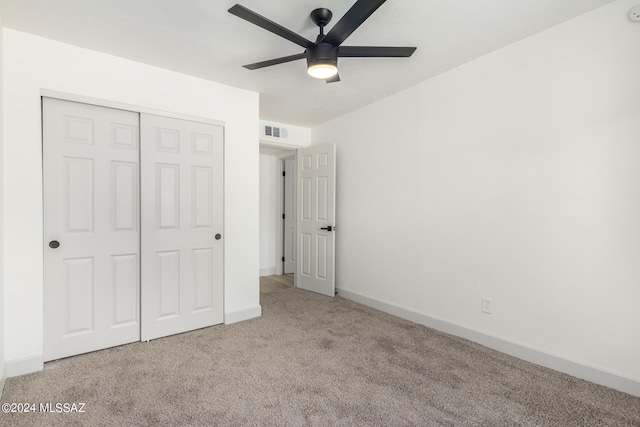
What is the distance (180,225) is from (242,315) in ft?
3.81

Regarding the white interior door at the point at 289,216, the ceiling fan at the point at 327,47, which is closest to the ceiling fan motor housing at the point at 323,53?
the ceiling fan at the point at 327,47

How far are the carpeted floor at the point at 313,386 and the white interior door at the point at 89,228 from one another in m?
0.25

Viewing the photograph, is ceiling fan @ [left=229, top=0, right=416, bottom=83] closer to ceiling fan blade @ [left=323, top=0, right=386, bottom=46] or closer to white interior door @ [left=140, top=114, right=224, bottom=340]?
ceiling fan blade @ [left=323, top=0, right=386, bottom=46]

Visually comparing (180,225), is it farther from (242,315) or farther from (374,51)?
(374,51)

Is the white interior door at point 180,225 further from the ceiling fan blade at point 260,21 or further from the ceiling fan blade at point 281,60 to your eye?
the ceiling fan blade at point 260,21

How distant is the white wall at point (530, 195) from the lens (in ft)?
6.54

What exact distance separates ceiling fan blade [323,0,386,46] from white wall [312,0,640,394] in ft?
5.20

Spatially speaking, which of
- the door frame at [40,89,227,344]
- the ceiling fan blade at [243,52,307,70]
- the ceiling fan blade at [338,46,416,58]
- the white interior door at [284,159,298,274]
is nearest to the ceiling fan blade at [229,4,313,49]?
the ceiling fan blade at [243,52,307,70]

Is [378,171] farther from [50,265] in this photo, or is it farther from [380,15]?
[50,265]

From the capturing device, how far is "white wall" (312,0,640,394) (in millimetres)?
1992

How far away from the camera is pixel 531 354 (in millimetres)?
2365

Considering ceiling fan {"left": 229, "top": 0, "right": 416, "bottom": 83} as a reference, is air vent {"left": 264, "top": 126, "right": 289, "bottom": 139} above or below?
above

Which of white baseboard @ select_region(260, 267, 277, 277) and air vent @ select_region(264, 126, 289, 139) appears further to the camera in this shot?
white baseboard @ select_region(260, 267, 277, 277)

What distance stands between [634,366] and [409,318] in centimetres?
171
